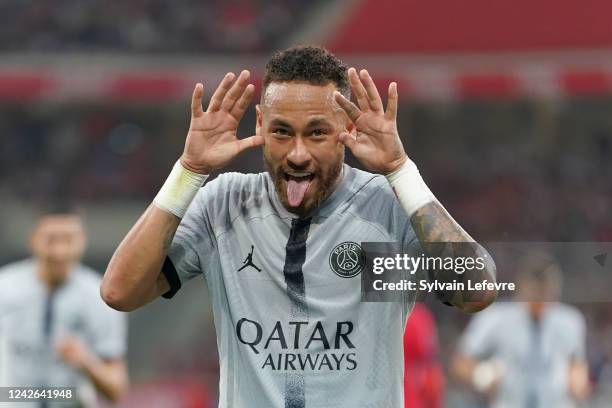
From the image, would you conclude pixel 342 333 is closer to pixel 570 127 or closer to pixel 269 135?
pixel 269 135

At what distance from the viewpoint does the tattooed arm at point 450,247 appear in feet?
10.00

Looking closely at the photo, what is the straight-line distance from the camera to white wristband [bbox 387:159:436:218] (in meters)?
3.10

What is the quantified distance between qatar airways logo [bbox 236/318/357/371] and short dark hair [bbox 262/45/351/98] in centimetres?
62

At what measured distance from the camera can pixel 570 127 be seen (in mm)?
19438

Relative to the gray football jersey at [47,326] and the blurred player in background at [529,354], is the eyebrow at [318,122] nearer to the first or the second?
the gray football jersey at [47,326]

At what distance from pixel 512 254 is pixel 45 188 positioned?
14.2m

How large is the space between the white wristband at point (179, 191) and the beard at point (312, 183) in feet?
0.64

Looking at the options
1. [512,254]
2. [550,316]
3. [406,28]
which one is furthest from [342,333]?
[406,28]

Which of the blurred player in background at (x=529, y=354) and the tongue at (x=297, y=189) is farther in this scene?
the blurred player in background at (x=529, y=354)

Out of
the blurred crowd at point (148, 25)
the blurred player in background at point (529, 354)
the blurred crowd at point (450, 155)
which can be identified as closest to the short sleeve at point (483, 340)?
the blurred player in background at point (529, 354)

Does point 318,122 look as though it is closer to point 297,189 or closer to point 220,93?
point 297,189

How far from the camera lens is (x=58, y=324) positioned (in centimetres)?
636

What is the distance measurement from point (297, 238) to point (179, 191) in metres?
0.33

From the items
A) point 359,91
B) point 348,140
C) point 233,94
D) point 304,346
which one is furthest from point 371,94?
point 304,346
